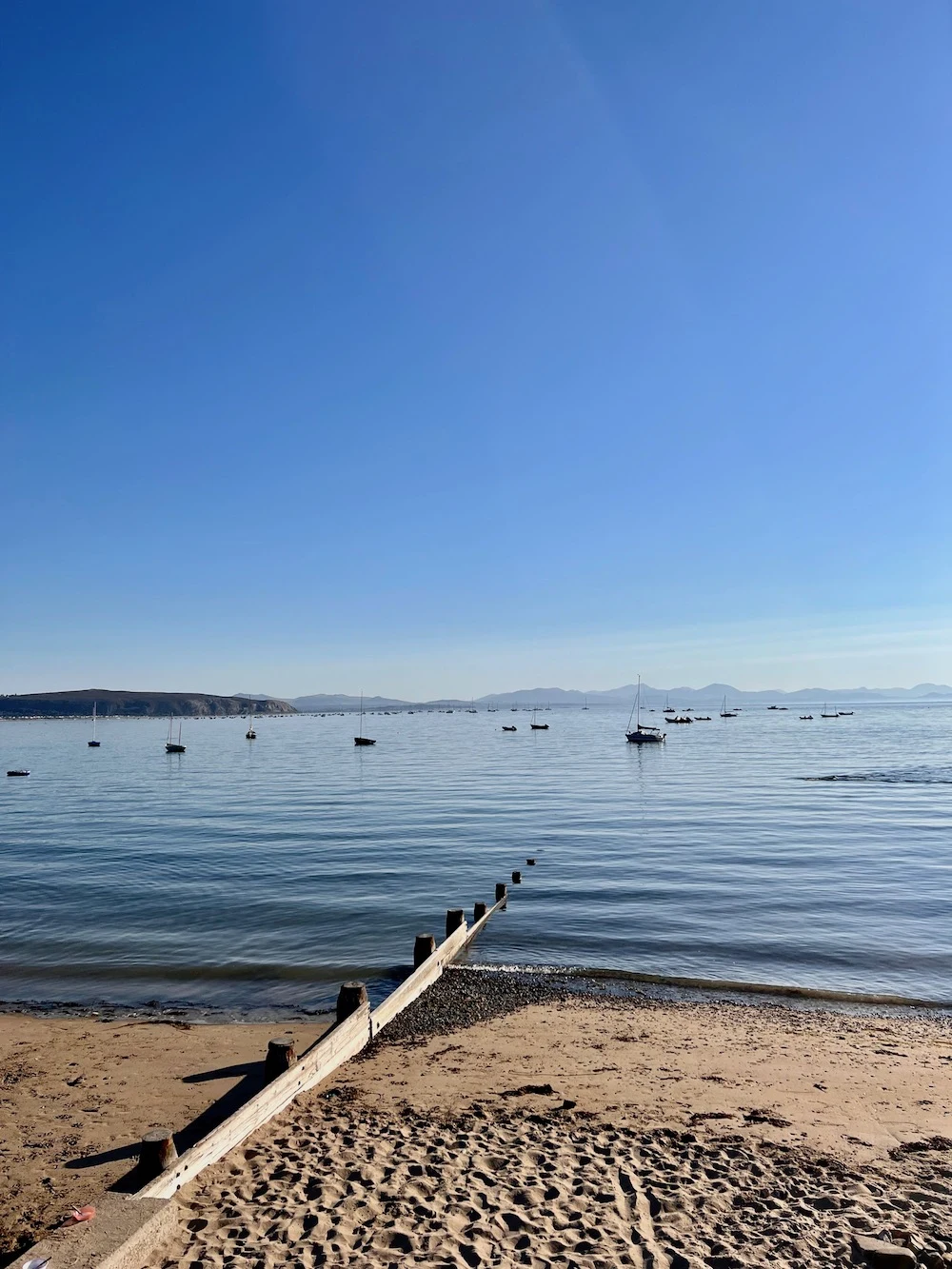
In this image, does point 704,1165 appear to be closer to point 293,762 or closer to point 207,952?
point 207,952

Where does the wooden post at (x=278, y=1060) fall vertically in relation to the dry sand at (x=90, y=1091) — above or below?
above

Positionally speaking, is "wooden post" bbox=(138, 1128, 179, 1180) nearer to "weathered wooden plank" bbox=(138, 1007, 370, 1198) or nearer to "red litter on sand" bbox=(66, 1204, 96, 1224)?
"weathered wooden plank" bbox=(138, 1007, 370, 1198)

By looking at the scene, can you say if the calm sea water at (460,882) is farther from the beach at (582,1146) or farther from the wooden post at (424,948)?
the beach at (582,1146)

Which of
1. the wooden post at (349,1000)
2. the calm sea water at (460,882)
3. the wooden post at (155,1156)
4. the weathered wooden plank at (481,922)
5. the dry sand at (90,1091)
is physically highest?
the wooden post at (155,1156)

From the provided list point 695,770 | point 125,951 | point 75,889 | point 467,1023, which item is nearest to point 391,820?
point 75,889

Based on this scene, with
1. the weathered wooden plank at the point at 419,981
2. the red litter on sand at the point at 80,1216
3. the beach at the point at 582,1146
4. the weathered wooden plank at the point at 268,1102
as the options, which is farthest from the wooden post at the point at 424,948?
the red litter on sand at the point at 80,1216

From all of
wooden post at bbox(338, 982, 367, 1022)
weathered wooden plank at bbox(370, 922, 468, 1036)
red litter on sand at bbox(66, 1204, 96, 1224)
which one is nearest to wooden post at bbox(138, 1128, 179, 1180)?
red litter on sand at bbox(66, 1204, 96, 1224)

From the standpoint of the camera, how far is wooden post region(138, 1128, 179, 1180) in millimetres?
6992

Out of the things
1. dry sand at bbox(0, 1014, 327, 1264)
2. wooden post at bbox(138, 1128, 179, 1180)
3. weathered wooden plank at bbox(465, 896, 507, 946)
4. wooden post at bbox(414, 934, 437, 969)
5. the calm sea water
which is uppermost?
wooden post at bbox(138, 1128, 179, 1180)

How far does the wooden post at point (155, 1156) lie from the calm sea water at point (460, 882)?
7.89 meters

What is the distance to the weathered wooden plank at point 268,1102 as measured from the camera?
7.08 m

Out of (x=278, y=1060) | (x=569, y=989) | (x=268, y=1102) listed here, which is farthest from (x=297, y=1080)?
(x=569, y=989)

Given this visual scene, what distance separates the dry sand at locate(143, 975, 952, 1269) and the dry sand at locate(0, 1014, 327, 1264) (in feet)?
5.53

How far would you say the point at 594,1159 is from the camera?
8023mm
